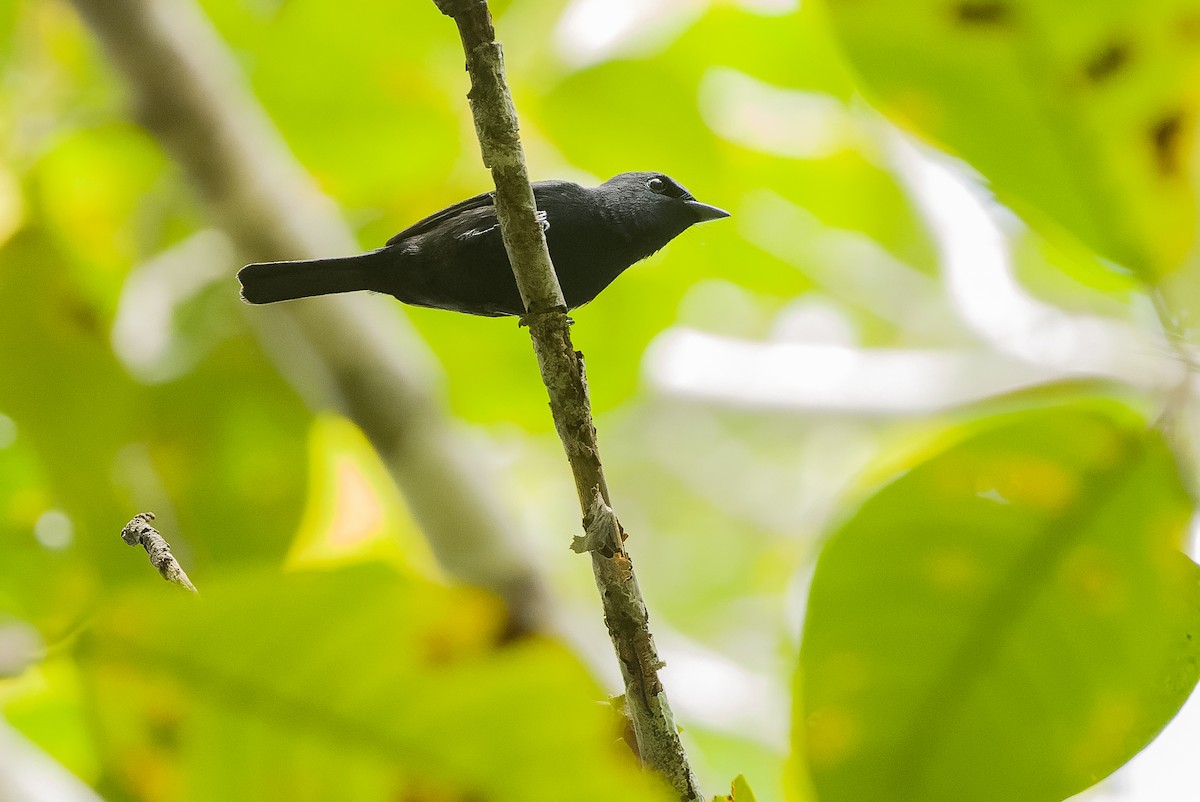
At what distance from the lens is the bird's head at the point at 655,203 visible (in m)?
1.47

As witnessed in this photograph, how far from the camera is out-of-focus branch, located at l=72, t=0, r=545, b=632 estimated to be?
1.79 m

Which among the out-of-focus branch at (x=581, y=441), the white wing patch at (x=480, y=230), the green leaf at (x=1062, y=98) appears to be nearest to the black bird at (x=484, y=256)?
the white wing patch at (x=480, y=230)

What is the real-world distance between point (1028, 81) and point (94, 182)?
71.7 inches

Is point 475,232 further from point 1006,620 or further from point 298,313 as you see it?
point 1006,620

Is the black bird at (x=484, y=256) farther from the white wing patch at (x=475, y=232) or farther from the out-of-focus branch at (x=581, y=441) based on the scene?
the out-of-focus branch at (x=581, y=441)

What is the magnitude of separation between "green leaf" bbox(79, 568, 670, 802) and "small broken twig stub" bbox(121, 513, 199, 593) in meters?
0.29

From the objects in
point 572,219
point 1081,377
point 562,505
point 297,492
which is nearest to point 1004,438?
point 1081,377

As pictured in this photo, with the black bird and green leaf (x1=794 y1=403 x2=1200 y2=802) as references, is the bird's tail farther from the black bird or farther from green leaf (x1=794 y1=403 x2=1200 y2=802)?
green leaf (x1=794 y1=403 x2=1200 y2=802)

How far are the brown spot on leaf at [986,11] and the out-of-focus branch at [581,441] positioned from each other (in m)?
0.46

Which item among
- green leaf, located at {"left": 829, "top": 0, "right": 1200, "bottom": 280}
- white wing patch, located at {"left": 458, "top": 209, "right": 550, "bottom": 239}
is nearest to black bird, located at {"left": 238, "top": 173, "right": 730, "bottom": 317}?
white wing patch, located at {"left": 458, "top": 209, "right": 550, "bottom": 239}

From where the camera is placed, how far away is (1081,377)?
2.89 ft

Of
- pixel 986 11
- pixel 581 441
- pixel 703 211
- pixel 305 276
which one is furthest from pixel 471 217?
pixel 986 11

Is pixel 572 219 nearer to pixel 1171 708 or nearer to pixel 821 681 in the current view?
pixel 821 681

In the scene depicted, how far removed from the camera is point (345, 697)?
715 mm
